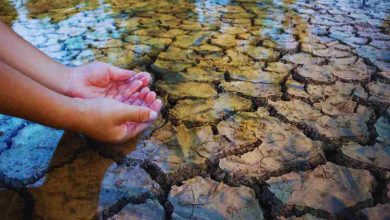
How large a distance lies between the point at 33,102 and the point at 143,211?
0.43 metres

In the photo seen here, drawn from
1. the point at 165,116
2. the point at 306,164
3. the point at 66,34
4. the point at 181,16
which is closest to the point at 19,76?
the point at 165,116

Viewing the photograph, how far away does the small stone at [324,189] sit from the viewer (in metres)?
0.84

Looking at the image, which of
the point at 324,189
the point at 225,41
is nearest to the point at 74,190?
the point at 324,189

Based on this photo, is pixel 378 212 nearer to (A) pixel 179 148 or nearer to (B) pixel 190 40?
(A) pixel 179 148

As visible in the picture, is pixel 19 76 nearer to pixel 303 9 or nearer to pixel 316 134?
pixel 316 134

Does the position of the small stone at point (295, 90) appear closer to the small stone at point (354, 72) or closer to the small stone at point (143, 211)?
the small stone at point (354, 72)

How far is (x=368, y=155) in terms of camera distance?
1.02m

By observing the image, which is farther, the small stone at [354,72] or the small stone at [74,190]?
the small stone at [354,72]

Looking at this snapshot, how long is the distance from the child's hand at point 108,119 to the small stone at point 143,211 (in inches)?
10.2

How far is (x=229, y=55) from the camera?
6.40ft

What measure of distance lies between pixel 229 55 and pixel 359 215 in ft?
4.35

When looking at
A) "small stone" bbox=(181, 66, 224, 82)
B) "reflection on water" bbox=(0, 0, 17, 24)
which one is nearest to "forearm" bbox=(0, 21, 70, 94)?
"small stone" bbox=(181, 66, 224, 82)

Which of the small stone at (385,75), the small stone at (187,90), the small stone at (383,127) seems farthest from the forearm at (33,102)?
→ the small stone at (385,75)

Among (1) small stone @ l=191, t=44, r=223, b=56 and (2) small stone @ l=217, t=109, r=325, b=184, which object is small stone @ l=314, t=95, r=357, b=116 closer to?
(2) small stone @ l=217, t=109, r=325, b=184
